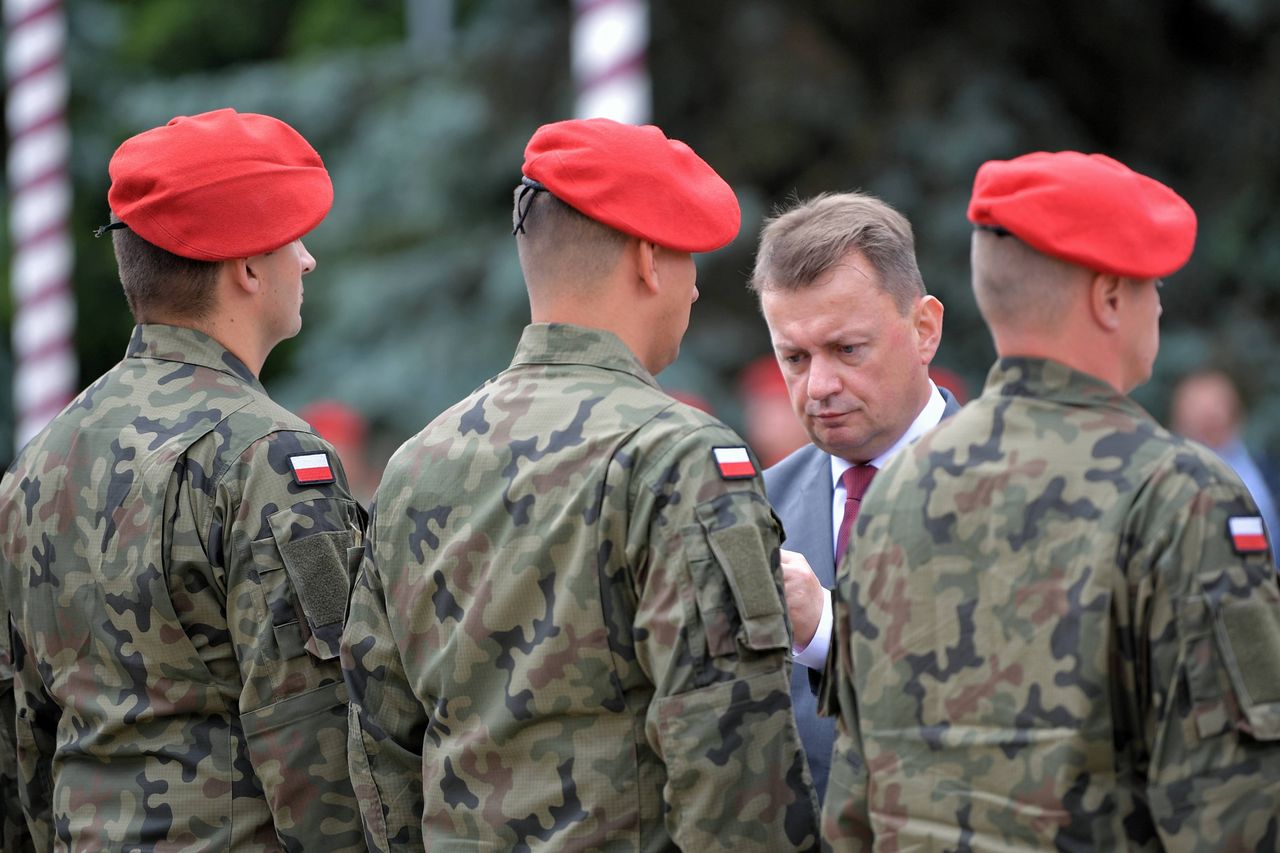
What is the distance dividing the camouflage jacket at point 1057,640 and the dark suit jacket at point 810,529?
69cm

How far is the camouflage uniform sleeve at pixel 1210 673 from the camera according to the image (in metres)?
2.36

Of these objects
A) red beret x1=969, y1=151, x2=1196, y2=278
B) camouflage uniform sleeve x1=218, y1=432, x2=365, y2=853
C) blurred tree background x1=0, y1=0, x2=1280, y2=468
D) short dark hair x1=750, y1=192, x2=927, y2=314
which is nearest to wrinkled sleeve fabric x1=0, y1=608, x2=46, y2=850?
camouflage uniform sleeve x1=218, y1=432, x2=365, y2=853

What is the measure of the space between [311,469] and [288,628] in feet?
0.98

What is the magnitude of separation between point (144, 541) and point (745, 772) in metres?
1.22

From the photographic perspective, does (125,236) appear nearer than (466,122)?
Yes

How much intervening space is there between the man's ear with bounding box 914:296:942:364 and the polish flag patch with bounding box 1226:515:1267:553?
1.46 metres

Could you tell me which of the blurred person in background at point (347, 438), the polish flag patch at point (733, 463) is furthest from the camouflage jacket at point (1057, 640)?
the blurred person in background at point (347, 438)

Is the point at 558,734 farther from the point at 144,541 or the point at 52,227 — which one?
the point at 52,227

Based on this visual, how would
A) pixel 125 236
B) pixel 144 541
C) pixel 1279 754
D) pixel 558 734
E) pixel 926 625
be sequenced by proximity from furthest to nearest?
pixel 125 236, pixel 144 541, pixel 558 734, pixel 926 625, pixel 1279 754

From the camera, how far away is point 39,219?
27.6ft

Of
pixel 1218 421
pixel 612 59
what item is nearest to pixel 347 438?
pixel 612 59

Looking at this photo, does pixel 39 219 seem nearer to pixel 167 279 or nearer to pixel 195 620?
pixel 167 279

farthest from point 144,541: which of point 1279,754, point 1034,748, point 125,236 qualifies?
point 1279,754

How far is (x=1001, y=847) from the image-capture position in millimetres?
2500
